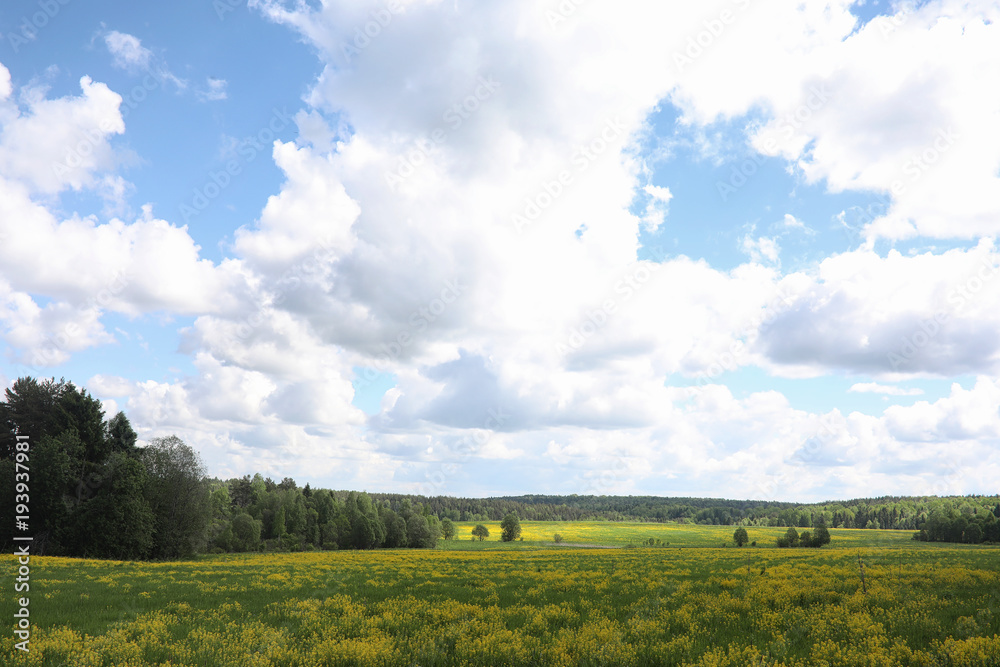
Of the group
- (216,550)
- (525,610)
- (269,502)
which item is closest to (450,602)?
(525,610)

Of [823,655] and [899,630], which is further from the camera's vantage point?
[899,630]

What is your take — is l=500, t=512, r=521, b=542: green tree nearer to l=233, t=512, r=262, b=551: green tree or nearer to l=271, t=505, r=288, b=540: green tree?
l=271, t=505, r=288, b=540: green tree

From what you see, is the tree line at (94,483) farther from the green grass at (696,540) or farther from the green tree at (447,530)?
the green tree at (447,530)

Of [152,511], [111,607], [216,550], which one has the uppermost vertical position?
[111,607]

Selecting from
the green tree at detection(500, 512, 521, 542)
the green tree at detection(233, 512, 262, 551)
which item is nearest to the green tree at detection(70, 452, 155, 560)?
the green tree at detection(233, 512, 262, 551)

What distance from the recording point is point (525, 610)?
15125 mm

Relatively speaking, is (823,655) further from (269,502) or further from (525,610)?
(269,502)

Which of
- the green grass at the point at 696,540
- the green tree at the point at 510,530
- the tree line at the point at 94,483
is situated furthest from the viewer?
the green tree at the point at 510,530

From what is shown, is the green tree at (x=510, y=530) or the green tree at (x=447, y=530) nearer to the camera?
the green tree at (x=510, y=530)

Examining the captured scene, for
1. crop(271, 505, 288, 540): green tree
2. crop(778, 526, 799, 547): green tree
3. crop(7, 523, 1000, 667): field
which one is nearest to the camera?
crop(7, 523, 1000, 667): field

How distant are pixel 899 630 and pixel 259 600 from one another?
19930mm

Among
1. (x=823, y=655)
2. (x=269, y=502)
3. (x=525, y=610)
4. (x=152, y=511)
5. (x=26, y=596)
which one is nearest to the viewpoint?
(x=823, y=655)

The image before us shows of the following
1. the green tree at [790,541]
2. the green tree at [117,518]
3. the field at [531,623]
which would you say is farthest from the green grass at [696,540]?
the field at [531,623]

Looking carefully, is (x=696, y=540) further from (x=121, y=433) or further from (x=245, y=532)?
(x=121, y=433)
